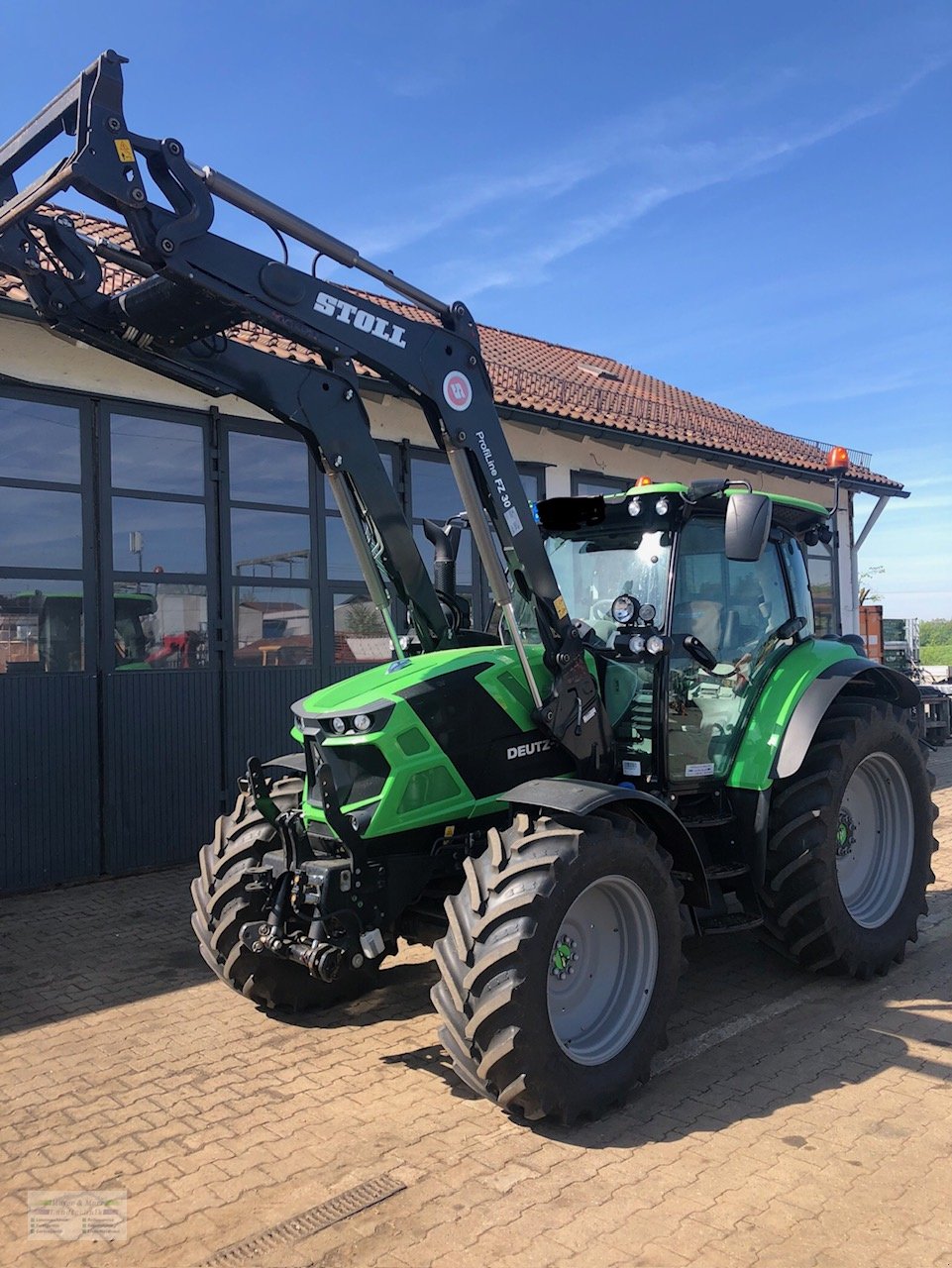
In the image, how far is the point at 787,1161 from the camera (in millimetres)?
3445

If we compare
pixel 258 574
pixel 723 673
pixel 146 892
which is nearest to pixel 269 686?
pixel 258 574

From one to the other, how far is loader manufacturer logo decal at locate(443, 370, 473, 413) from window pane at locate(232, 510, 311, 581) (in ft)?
16.3

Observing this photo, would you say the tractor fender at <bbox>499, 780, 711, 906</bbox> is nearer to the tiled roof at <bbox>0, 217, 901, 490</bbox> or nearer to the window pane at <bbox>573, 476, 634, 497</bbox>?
the tiled roof at <bbox>0, 217, 901, 490</bbox>

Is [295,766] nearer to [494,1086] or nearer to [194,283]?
[494,1086]

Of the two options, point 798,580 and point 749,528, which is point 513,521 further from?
point 798,580

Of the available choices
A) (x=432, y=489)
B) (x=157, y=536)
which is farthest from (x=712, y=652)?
(x=432, y=489)

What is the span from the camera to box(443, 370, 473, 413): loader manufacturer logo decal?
4308 mm

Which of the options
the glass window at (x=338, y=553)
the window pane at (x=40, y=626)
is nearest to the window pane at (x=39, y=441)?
the window pane at (x=40, y=626)

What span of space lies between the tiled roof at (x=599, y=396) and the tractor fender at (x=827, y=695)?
15.3 ft

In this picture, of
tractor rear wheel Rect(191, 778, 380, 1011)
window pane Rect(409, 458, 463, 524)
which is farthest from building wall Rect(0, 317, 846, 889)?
tractor rear wheel Rect(191, 778, 380, 1011)

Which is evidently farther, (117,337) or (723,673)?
(723,673)

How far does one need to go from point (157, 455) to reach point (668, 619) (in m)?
5.31

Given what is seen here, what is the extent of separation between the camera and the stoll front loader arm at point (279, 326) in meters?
3.48

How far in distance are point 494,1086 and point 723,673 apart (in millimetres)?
2375
